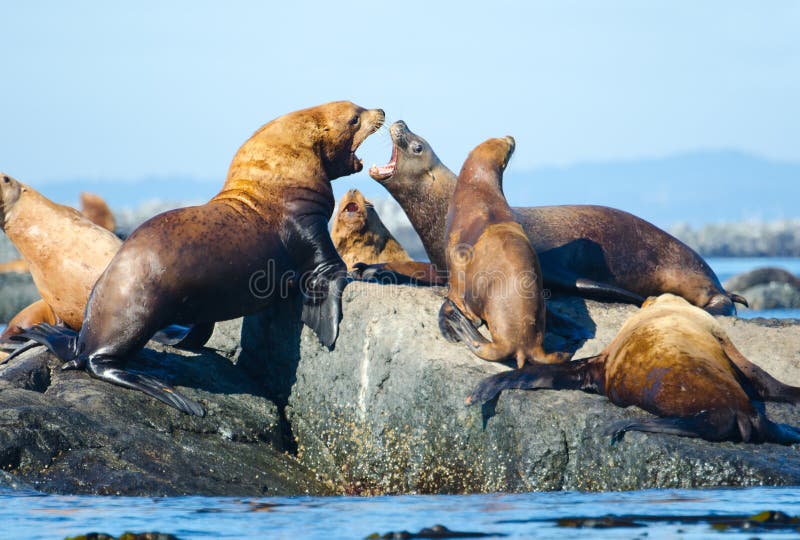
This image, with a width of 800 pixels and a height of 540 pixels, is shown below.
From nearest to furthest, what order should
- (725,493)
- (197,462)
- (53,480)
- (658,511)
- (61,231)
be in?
(658,511), (725,493), (53,480), (197,462), (61,231)

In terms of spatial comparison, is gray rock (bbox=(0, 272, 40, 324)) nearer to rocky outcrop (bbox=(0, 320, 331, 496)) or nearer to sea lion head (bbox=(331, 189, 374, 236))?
sea lion head (bbox=(331, 189, 374, 236))

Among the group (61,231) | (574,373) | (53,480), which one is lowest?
(53,480)

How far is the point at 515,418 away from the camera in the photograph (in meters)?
7.55

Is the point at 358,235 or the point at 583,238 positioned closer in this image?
the point at 583,238

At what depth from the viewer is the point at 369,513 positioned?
21.7ft

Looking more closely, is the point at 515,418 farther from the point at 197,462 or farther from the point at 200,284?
the point at 200,284

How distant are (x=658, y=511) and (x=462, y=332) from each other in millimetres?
2544

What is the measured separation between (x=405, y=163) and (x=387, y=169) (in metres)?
0.17

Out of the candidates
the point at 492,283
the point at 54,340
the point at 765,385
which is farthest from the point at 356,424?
the point at 765,385

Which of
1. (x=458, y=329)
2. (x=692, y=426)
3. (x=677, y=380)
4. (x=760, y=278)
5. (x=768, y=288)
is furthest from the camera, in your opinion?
(x=760, y=278)

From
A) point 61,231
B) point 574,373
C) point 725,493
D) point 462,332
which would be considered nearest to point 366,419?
point 462,332

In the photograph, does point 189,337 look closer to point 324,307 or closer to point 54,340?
point 54,340

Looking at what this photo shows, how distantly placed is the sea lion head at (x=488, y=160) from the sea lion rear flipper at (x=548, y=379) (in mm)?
2235

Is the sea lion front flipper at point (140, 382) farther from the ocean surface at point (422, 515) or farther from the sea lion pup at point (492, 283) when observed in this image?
the sea lion pup at point (492, 283)
